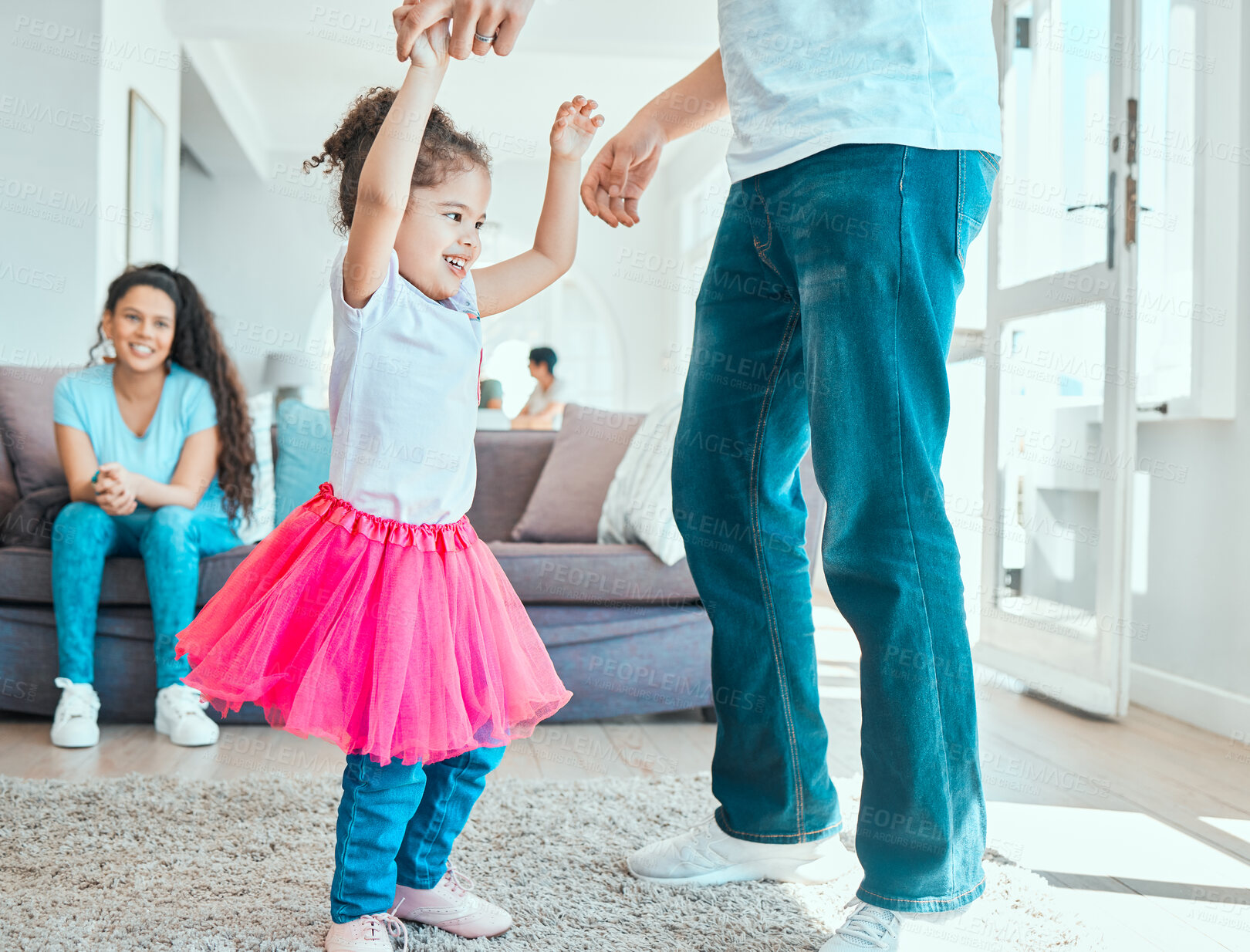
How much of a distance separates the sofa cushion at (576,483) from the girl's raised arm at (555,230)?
1.39 m

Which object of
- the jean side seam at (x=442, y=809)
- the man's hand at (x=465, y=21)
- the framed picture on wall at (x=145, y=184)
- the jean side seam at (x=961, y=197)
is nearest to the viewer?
the man's hand at (x=465, y=21)

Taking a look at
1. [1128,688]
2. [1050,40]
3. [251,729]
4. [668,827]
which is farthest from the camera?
[1050,40]

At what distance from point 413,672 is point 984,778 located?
4.22ft

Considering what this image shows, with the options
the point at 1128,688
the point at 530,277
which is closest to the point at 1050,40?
the point at 1128,688

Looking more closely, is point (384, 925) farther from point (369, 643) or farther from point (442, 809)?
point (369, 643)

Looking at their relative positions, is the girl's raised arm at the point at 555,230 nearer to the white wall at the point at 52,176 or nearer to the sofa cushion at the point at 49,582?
the sofa cushion at the point at 49,582

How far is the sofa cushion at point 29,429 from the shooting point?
240 cm

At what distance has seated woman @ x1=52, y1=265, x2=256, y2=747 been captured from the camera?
6.61ft

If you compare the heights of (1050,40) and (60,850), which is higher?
(1050,40)

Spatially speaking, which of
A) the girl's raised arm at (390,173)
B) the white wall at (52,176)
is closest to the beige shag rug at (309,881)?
the girl's raised arm at (390,173)

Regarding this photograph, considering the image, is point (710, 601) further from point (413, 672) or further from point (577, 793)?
point (577, 793)

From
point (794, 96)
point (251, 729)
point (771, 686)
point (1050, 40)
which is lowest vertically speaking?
point (251, 729)

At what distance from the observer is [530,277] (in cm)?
117

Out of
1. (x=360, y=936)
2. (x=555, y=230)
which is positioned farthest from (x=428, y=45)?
→ (x=360, y=936)
